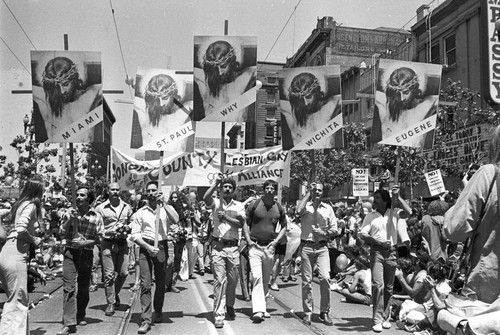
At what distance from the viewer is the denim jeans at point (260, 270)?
7.83 metres

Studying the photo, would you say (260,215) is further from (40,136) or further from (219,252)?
(40,136)

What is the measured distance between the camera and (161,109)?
878cm

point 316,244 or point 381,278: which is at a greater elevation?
point 316,244

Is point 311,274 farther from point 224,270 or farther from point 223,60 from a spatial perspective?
point 223,60

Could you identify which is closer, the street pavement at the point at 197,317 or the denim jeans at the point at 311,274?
the street pavement at the point at 197,317

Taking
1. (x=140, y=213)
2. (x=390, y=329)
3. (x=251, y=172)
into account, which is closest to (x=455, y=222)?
(x=390, y=329)

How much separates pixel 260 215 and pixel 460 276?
5395mm

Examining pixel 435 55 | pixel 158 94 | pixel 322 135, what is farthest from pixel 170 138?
pixel 435 55

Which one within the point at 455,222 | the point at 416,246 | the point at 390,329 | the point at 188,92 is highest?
the point at 188,92

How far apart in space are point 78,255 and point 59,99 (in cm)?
275

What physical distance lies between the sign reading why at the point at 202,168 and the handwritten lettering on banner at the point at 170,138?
12.6 feet

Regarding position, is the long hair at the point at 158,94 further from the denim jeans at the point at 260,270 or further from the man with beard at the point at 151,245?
the denim jeans at the point at 260,270

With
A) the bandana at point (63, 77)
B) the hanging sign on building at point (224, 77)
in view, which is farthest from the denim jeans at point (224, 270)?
the bandana at point (63, 77)

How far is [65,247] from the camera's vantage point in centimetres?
734
